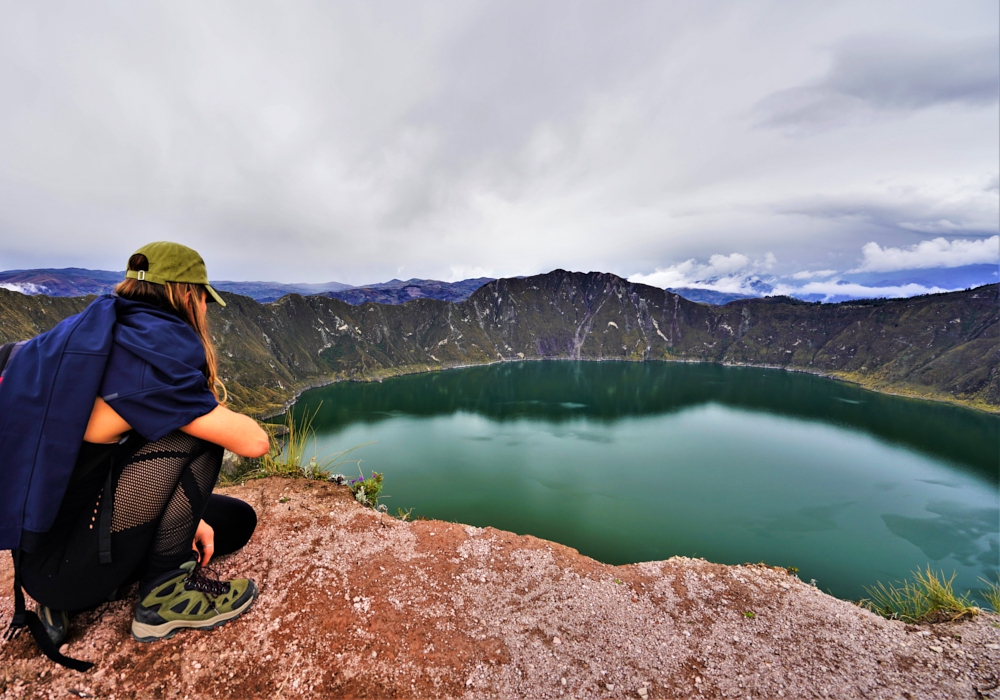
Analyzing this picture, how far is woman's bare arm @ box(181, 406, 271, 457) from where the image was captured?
202cm

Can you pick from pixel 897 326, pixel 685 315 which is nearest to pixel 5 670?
pixel 897 326

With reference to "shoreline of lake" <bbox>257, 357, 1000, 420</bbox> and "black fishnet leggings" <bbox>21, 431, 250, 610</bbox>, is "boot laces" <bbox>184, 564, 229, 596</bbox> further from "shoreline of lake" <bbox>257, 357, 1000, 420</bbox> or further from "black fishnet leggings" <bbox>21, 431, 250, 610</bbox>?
"shoreline of lake" <bbox>257, 357, 1000, 420</bbox>

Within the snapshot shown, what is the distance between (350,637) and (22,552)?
74.5 inches

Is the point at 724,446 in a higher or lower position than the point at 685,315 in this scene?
lower

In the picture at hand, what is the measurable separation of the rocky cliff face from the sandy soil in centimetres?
7414

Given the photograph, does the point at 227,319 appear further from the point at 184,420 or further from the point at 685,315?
the point at 685,315

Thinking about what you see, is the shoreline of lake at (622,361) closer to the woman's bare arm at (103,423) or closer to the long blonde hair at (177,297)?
the long blonde hair at (177,297)

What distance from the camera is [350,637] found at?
280cm

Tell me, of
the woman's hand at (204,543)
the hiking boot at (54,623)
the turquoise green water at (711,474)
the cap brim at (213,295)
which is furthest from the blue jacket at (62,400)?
the turquoise green water at (711,474)

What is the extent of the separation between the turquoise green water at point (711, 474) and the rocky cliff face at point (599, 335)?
2053 cm

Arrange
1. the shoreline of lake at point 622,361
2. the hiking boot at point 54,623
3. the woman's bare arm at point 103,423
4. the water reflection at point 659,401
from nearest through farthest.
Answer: the woman's bare arm at point 103,423
the hiking boot at point 54,623
the water reflection at point 659,401
the shoreline of lake at point 622,361

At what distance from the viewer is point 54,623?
2.18m

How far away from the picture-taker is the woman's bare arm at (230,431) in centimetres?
202

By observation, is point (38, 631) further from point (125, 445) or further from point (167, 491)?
point (125, 445)
